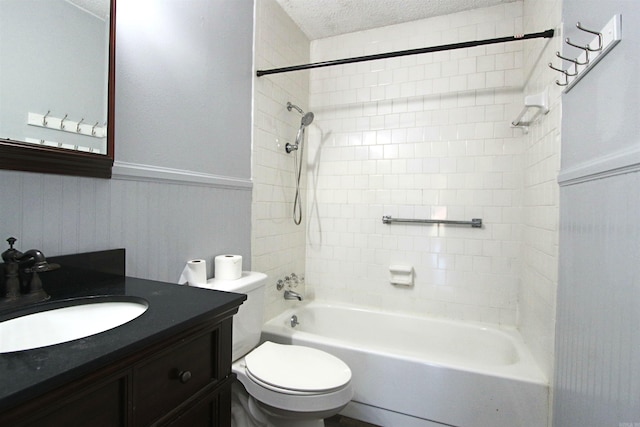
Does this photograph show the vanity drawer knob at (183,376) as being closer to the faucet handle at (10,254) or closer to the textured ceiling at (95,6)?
the faucet handle at (10,254)

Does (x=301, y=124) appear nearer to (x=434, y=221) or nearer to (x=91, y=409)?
(x=434, y=221)

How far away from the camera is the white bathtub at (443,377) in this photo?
1.60m

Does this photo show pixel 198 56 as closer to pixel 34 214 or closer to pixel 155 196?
pixel 155 196

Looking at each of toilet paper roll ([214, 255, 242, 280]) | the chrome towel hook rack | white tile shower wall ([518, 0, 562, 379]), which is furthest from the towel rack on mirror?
toilet paper roll ([214, 255, 242, 280])

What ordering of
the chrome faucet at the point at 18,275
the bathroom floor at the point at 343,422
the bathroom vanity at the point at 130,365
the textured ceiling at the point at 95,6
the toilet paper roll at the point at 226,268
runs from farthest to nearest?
the bathroom floor at the point at 343,422
the toilet paper roll at the point at 226,268
the textured ceiling at the point at 95,6
the chrome faucet at the point at 18,275
the bathroom vanity at the point at 130,365

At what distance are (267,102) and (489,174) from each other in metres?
1.62

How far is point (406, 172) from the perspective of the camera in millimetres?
2467

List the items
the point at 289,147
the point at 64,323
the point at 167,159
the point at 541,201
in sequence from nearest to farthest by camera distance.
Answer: the point at 64,323, the point at 167,159, the point at 541,201, the point at 289,147

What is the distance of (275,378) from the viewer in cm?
139

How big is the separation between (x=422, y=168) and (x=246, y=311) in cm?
163

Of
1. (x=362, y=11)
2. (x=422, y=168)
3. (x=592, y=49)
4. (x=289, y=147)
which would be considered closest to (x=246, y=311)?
(x=289, y=147)

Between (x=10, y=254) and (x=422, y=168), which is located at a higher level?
(x=422, y=168)

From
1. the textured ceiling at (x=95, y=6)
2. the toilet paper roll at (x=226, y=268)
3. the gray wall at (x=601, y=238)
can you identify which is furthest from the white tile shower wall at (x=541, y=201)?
the textured ceiling at (x=95, y=6)

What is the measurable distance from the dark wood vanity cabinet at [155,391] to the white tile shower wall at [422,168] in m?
1.79
